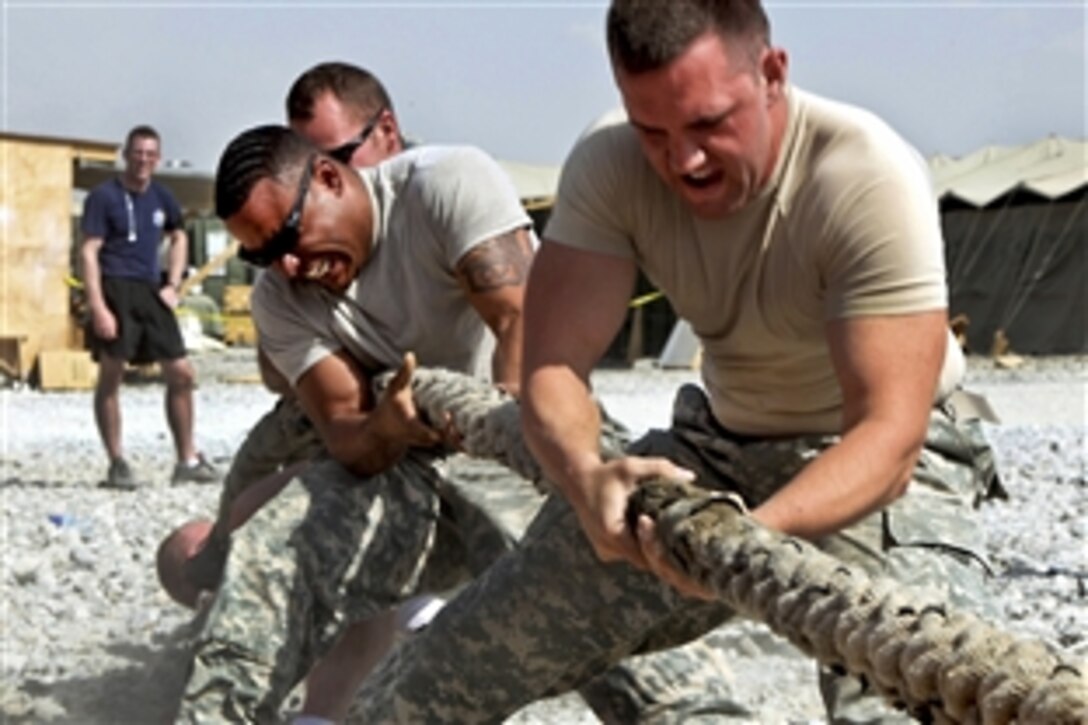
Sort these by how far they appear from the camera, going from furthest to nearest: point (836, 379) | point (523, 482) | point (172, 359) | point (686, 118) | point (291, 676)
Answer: point (172, 359)
point (523, 482)
point (291, 676)
point (836, 379)
point (686, 118)

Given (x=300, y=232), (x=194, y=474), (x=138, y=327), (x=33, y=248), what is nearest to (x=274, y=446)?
(x=300, y=232)

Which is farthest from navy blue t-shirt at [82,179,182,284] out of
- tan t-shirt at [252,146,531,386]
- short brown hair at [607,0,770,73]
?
short brown hair at [607,0,770,73]

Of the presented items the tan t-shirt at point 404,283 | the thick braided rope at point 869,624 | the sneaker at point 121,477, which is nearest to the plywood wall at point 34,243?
the sneaker at point 121,477

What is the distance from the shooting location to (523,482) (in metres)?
5.50

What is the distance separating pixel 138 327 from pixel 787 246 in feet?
27.7

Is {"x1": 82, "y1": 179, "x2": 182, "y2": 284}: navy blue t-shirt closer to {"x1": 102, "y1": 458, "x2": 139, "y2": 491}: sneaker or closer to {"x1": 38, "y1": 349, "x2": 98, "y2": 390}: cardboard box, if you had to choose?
{"x1": 102, "y1": 458, "x2": 139, "y2": 491}: sneaker

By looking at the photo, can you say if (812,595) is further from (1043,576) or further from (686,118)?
(1043,576)

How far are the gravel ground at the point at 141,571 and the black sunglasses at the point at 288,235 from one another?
1.74 m

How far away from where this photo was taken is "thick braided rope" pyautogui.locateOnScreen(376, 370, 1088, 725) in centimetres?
268

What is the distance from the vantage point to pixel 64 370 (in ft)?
64.7

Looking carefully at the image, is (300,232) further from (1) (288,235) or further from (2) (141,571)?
(2) (141,571)

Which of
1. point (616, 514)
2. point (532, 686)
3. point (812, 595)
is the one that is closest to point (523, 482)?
point (532, 686)

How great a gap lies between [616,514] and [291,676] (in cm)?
179

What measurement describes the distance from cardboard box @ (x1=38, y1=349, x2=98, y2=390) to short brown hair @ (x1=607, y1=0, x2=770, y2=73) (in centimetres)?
1664
